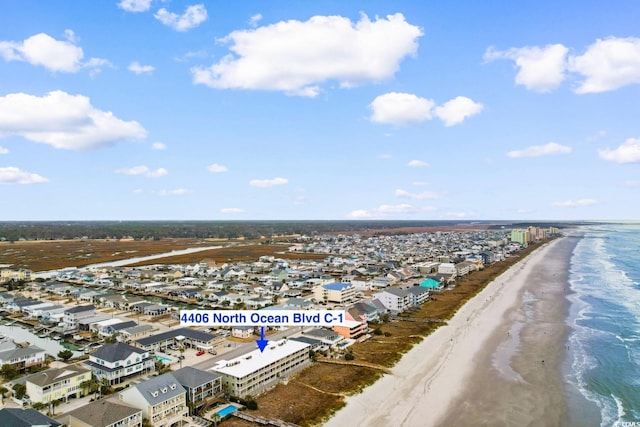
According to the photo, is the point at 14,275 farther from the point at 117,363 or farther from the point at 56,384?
the point at 56,384

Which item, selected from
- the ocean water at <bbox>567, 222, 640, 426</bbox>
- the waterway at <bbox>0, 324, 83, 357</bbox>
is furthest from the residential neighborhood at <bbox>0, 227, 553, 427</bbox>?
the ocean water at <bbox>567, 222, 640, 426</bbox>

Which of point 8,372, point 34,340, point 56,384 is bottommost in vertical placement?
point 34,340

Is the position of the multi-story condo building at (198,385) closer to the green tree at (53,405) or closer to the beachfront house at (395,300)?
the green tree at (53,405)

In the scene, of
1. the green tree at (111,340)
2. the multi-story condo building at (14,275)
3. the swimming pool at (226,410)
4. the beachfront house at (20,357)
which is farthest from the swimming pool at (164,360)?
the multi-story condo building at (14,275)

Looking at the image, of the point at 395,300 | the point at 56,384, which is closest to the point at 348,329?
the point at 395,300

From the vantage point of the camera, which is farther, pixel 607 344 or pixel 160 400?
pixel 607 344

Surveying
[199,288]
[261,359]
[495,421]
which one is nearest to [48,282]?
[199,288]

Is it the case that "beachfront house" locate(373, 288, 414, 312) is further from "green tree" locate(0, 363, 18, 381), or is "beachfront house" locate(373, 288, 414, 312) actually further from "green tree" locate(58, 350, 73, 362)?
"green tree" locate(0, 363, 18, 381)
